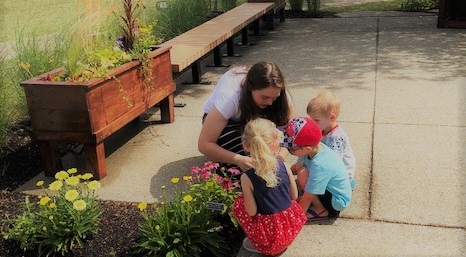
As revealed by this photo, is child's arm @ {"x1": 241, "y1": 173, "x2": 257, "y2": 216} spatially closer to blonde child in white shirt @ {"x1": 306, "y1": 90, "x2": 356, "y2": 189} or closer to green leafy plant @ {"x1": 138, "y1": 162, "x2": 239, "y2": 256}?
green leafy plant @ {"x1": 138, "y1": 162, "x2": 239, "y2": 256}

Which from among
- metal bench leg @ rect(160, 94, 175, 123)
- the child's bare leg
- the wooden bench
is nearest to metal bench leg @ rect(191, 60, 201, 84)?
the wooden bench

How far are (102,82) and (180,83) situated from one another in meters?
2.94

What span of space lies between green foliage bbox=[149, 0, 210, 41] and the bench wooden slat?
2.30ft

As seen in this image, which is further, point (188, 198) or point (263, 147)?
point (188, 198)

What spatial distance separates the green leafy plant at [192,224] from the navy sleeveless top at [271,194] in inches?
12.1

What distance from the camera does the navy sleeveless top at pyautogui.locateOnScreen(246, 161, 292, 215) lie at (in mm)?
2930

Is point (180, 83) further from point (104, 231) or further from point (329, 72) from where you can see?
point (104, 231)

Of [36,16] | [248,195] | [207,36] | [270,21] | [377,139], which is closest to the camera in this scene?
[248,195]

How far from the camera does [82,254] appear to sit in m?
3.12

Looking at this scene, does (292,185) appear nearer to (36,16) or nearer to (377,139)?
(377,139)

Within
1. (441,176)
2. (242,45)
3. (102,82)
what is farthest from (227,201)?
(242,45)

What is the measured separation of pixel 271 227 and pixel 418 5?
9.42m

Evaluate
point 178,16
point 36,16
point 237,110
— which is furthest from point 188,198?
point 36,16

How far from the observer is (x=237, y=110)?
371 cm
